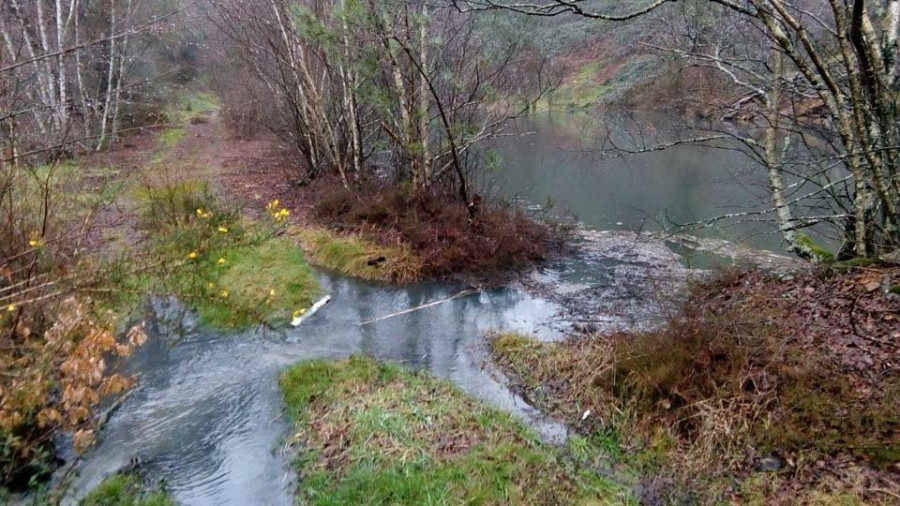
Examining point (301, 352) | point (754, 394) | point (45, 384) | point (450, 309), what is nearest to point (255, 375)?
point (301, 352)

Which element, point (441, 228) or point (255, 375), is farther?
point (441, 228)

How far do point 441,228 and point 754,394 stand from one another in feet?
19.2

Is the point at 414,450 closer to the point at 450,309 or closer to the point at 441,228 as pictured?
the point at 450,309

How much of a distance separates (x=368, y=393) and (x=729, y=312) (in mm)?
3661

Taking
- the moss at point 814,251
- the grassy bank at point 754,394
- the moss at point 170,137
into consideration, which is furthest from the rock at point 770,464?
the moss at point 170,137

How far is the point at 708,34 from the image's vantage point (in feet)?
26.8

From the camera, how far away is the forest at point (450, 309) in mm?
4340

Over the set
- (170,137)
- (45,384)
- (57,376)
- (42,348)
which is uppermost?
(170,137)

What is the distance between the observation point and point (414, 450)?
15.5 feet

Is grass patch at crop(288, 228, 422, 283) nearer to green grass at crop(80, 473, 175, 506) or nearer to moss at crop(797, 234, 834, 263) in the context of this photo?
green grass at crop(80, 473, 175, 506)

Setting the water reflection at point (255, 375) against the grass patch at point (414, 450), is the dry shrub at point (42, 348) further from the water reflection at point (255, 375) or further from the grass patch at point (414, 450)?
the grass patch at point (414, 450)

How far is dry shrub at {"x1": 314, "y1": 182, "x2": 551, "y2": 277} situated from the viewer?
9.37 metres

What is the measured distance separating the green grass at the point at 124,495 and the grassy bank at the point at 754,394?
341 cm

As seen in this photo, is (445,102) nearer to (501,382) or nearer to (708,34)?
(708,34)
